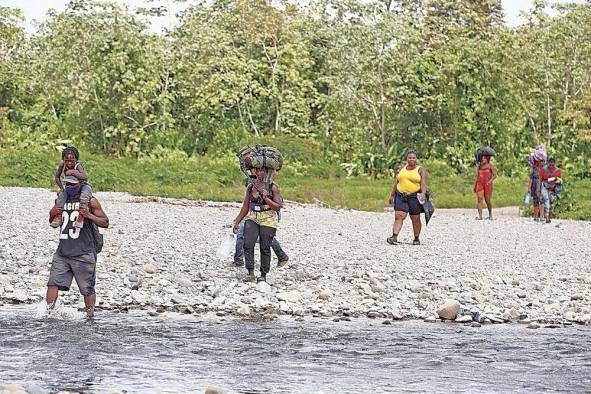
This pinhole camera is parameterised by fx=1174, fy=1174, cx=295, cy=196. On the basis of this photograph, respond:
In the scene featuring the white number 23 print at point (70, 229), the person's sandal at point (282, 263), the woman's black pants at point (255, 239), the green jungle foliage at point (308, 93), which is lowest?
the person's sandal at point (282, 263)

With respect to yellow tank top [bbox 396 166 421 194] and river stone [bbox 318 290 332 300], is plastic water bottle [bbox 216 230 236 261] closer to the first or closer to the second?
river stone [bbox 318 290 332 300]

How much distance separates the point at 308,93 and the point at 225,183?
9.52 m

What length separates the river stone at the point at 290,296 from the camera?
13039 millimetres

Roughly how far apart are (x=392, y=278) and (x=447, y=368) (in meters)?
5.09

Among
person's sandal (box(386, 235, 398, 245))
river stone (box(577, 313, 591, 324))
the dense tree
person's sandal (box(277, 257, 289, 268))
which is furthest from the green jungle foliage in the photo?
river stone (box(577, 313, 591, 324))

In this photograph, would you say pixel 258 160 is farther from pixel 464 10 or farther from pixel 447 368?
pixel 464 10

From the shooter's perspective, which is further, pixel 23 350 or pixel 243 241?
pixel 243 241

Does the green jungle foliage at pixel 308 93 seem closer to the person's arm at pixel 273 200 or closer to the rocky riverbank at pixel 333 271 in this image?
the rocky riverbank at pixel 333 271

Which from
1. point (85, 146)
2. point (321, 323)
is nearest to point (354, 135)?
point (85, 146)

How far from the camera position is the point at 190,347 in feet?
34.0

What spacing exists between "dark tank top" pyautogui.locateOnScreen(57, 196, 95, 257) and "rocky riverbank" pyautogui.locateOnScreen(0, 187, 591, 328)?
4.50 feet

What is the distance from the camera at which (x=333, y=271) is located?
602 inches

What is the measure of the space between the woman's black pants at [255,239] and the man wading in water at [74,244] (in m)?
2.76

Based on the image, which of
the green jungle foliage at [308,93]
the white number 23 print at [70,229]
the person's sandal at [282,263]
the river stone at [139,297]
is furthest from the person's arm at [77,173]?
the green jungle foliage at [308,93]
